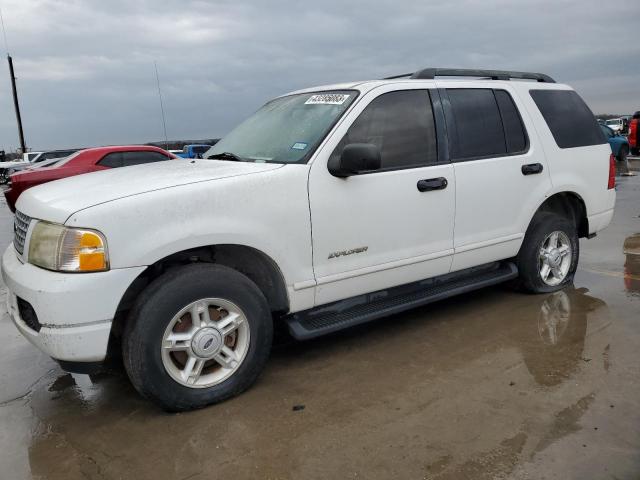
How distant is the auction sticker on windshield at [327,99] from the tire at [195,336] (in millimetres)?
1433

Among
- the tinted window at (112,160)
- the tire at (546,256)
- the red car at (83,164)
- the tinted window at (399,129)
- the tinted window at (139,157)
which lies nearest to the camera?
the tinted window at (399,129)

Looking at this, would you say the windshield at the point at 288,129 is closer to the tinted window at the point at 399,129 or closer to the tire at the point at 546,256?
the tinted window at the point at 399,129

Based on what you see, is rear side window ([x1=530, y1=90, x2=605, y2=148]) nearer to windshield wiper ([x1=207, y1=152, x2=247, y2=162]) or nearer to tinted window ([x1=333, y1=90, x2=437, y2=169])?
tinted window ([x1=333, y1=90, x2=437, y2=169])

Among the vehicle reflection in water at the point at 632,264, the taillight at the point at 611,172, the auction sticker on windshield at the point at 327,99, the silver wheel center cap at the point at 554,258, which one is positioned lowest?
the vehicle reflection in water at the point at 632,264

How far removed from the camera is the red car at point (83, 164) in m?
9.54

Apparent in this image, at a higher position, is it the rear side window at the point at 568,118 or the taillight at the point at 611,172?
the rear side window at the point at 568,118

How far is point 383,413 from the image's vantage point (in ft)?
9.88

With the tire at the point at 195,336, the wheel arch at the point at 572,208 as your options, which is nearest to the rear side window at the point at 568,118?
the wheel arch at the point at 572,208

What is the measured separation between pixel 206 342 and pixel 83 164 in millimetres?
8449

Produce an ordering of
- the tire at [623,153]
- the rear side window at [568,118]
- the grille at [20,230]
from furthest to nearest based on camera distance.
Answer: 1. the tire at [623,153]
2. the rear side window at [568,118]
3. the grille at [20,230]

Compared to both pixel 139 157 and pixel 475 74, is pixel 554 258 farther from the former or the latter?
pixel 139 157

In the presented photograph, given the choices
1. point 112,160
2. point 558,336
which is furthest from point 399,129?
point 112,160

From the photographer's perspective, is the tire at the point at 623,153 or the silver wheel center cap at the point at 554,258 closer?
the silver wheel center cap at the point at 554,258

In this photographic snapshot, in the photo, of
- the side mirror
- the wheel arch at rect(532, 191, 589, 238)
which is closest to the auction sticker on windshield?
the side mirror
